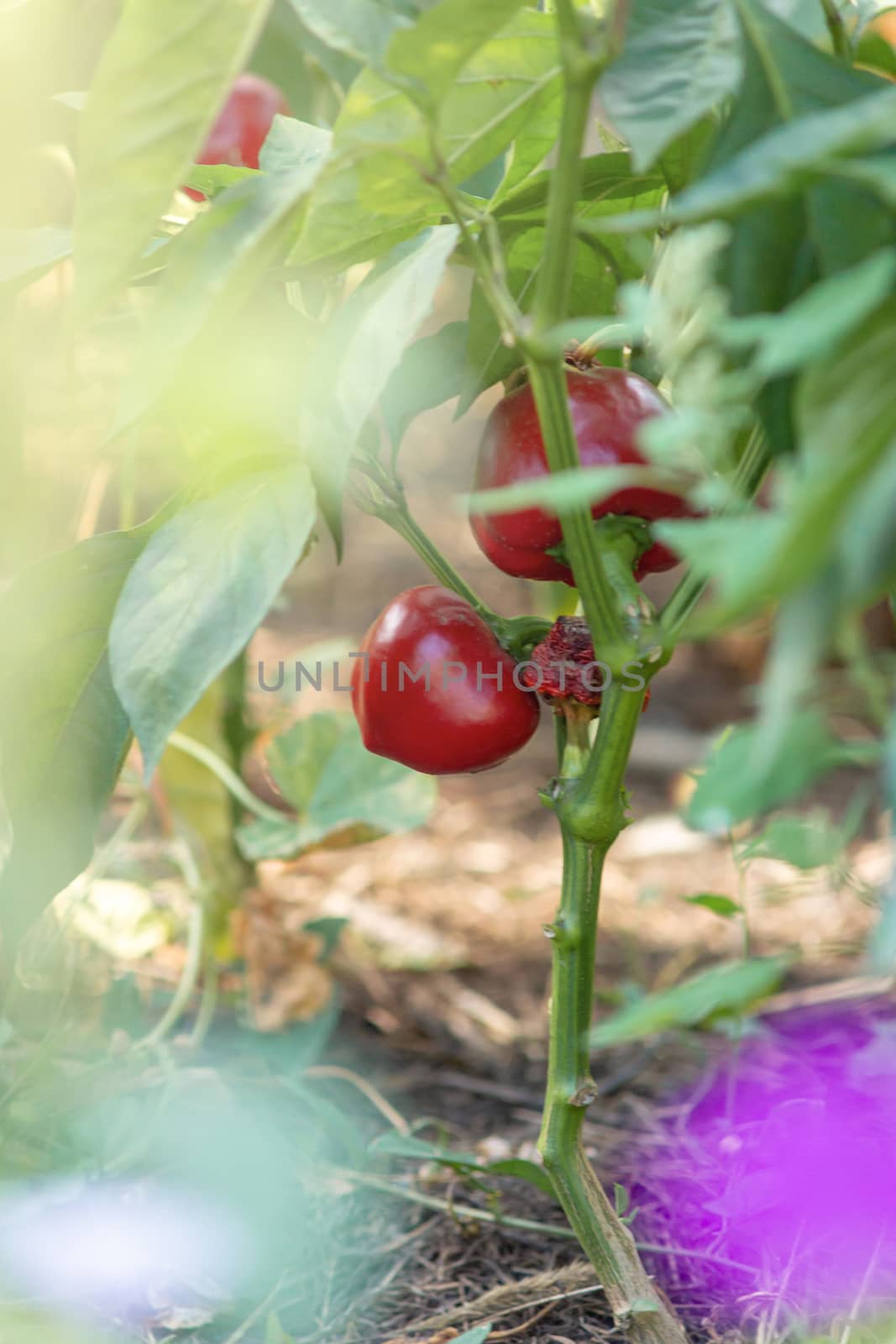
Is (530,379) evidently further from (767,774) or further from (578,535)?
(767,774)

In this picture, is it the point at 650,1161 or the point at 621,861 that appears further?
the point at 621,861

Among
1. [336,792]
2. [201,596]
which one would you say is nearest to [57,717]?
[201,596]

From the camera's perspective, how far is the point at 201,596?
16.1 inches

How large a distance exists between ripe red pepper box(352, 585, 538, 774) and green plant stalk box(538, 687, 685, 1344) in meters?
0.04

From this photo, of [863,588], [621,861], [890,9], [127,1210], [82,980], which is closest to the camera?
[863,588]

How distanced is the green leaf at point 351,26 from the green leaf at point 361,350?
60 mm

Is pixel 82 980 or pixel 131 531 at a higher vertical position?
pixel 131 531

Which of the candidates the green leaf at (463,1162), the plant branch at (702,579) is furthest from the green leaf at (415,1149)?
the plant branch at (702,579)

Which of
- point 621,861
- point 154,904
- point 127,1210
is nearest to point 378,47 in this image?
point 127,1210

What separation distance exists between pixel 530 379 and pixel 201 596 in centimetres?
15

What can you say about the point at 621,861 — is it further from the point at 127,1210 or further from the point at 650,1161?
the point at 127,1210

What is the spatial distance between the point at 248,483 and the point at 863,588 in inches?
11.2

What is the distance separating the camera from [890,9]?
45 cm

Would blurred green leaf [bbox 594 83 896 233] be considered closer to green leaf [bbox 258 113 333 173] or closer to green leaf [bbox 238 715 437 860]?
green leaf [bbox 258 113 333 173]
